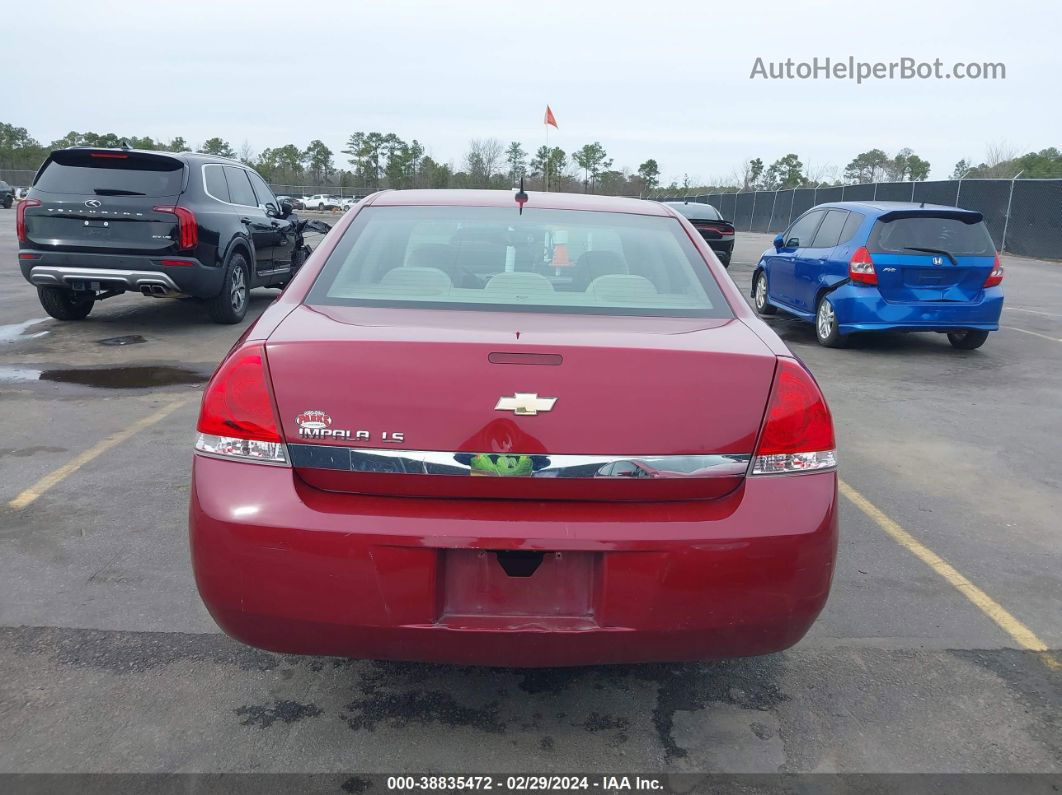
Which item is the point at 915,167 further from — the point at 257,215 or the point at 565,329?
the point at 565,329

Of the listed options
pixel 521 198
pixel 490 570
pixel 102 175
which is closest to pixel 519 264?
pixel 521 198

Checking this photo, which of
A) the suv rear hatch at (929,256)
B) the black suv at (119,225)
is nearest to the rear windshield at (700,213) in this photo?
the suv rear hatch at (929,256)

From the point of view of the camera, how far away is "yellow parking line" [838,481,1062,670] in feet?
10.6

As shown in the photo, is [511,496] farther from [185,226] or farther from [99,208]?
[99,208]

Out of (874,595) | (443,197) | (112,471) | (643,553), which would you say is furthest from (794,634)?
(112,471)

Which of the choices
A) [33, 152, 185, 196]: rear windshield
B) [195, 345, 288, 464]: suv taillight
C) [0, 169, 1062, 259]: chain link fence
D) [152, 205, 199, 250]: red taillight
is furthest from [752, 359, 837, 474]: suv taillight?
[0, 169, 1062, 259]: chain link fence

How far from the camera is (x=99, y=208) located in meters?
8.63

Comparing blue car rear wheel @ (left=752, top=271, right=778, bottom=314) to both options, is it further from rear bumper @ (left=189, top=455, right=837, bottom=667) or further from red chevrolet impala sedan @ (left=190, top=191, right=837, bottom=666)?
rear bumper @ (left=189, top=455, right=837, bottom=667)

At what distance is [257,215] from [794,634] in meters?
9.53

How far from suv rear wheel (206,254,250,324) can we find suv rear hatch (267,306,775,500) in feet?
25.2

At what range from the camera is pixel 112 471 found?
4.85 metres

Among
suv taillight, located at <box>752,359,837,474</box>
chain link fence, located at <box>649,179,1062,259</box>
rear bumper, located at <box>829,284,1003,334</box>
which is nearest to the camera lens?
suv taillight, located at <box>752,359,837,474</box>

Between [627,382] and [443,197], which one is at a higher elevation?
[443,197]

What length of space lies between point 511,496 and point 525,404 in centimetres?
24
